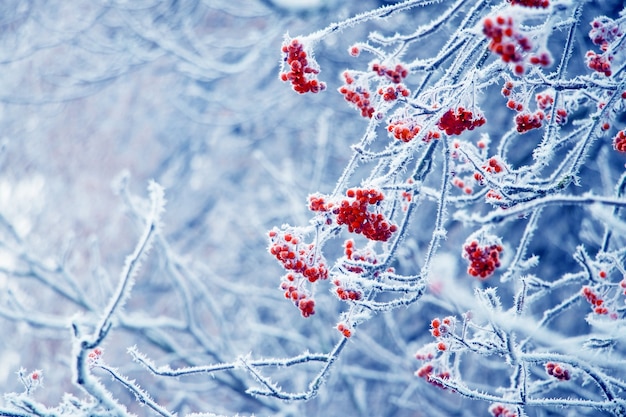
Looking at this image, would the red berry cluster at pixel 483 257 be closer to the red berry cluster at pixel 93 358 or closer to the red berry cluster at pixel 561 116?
the red berry cluster at pixel 561 116

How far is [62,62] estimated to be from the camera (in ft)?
23.8

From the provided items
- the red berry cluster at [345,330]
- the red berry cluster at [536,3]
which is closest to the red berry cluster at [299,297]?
the red berry cluster at [345,330]

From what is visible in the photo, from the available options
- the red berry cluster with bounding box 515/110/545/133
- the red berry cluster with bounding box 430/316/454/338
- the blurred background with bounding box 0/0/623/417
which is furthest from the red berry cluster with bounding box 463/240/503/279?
the blurred background with bounding box 0/0/623/417

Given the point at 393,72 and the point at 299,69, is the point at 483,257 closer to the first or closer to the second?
the point at 393,72

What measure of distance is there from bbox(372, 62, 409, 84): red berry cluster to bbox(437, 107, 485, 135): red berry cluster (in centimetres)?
18

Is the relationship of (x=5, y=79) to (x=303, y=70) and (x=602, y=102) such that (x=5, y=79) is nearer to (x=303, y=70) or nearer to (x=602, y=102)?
(x=303, y=70)

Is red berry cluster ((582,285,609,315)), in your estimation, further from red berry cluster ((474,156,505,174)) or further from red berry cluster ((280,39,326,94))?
red berry cluster ((280,39,326,94))

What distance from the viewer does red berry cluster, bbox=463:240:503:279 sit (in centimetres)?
151

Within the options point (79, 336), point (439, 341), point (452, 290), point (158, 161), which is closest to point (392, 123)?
point (452, 290)

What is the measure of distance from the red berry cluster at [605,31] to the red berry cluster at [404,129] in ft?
2.30

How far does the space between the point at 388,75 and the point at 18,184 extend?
7.79 meters

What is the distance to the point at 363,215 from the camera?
1351 millimetres

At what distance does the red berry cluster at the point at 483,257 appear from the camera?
4.97ft

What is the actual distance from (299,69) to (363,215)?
0.52 metres
